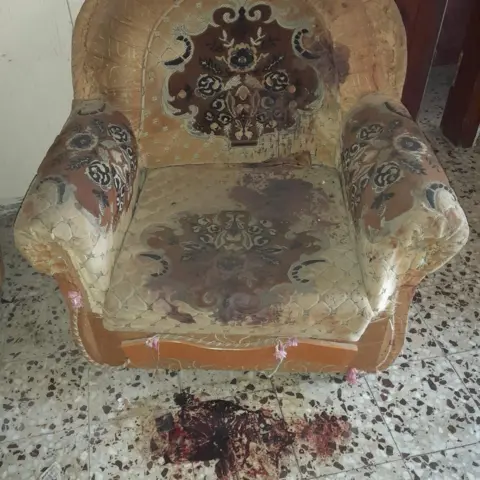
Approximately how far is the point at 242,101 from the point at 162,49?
256 mm

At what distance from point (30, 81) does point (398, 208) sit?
1283mm

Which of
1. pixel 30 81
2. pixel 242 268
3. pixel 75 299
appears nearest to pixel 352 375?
pixel 242 268

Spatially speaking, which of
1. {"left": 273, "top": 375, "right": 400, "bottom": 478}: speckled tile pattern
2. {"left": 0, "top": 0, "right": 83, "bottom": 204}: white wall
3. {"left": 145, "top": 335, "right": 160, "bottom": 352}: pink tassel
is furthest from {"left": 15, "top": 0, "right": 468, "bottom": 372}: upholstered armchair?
{"left": 0, "top": 0, "right": 83, "bottom": 204}: white wall

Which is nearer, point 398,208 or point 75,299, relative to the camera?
point 398,208

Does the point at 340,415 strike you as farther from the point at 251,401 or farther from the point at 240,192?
the point at 240,192

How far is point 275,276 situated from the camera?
4.32 feet

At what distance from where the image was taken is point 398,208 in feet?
4.03

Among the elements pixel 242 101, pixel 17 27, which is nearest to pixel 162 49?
pixel 242 101

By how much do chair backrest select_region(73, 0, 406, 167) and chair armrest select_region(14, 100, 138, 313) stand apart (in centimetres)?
16

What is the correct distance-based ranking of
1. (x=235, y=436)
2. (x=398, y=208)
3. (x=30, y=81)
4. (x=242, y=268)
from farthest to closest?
(x=30, y=81), (x=235, y=436), (x=242, y=268), (x=398, y=208)

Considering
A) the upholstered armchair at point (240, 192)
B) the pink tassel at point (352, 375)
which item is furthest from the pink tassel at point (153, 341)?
the pink tassel at point (352, 375)

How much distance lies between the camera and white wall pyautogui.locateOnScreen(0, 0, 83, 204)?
172 cm

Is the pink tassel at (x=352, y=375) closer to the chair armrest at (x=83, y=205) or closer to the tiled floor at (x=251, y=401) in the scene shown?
the tiled floor at (x=251, y=401)

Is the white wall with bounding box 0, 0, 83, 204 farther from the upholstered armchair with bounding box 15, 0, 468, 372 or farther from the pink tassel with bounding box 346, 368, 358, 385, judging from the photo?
the pink tassel with bounding box 346, 368, 358, 385
